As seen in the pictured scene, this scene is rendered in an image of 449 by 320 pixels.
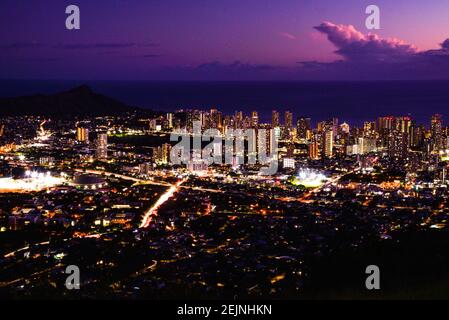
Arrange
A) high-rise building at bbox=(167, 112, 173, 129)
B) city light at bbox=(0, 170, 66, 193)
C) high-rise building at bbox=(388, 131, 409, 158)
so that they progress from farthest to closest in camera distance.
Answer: high-rise building at bbox=(167, 112, 173, 129) < high-rise building at bbox=(388, 131, 409, 158) < city light at bbox=(0, 170, 66, 193)

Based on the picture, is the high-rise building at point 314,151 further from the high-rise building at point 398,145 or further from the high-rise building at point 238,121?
the high-rise building at point 238,121

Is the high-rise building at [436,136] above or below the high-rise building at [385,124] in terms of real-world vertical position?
below

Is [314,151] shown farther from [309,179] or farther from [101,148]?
[101,148]

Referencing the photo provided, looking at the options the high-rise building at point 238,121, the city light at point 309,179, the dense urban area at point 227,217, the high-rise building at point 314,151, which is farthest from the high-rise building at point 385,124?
the city light at point 309,179

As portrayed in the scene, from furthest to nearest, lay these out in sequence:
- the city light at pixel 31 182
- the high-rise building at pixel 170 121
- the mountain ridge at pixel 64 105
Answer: the mountain ridge at pixel 64 105
the high-rise building at pixel 170 121
the city light at pixel 31 182

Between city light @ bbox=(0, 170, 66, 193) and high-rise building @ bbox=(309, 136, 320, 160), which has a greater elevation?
high-rise building @ bbox=(309, 136, 320, 160)

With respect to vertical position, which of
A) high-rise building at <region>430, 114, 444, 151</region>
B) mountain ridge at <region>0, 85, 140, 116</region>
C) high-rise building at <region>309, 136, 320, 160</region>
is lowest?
high-rise building at <region>309, 136, 320, 160</region>

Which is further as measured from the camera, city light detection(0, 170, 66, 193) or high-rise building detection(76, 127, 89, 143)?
high-rise building detection(76, 127, 89, 143)

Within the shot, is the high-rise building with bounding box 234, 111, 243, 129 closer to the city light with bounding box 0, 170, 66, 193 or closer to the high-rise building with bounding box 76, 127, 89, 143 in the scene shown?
the high-rise building with bounding box 76, 127, 89, 143

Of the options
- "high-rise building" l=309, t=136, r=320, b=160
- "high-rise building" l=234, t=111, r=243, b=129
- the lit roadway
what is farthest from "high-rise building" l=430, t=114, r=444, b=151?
the lit roadway
